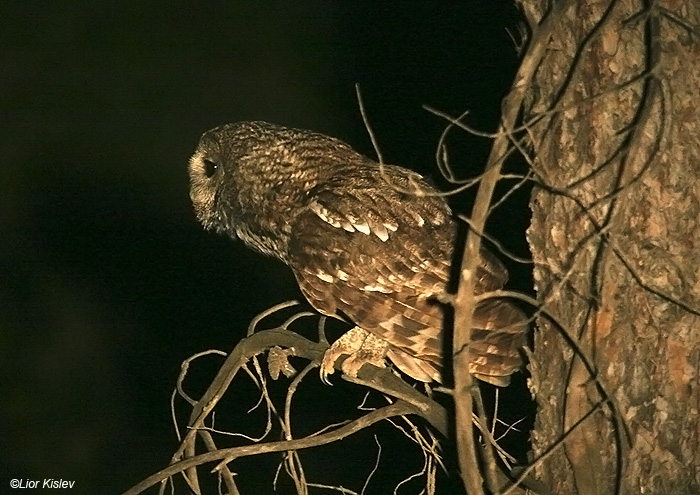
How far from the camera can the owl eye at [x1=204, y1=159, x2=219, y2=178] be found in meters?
2.38

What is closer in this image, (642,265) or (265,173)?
(642,265)

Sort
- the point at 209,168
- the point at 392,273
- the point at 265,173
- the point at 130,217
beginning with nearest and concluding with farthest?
the point at 392,273, the point at 265,173, the point at 209,168, the point at 130,217

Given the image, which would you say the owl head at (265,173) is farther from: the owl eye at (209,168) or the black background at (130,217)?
the black background at (130,217)

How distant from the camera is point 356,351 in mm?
1967

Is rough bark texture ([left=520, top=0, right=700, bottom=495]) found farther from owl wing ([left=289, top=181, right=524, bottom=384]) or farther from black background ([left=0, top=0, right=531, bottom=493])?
black background ([left=0, top=0, right=531, bottom=493])

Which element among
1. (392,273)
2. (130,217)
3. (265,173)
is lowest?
(130,217)

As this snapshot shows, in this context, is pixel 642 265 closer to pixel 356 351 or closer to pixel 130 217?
pixel 356 351

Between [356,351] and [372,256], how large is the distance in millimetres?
208

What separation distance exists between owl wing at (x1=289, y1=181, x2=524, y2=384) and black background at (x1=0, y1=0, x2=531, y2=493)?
1696 millimetres

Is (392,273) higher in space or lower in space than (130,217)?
higher

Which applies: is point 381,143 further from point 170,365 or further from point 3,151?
point 3,151

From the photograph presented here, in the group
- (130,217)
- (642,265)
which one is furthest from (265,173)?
(130,217)

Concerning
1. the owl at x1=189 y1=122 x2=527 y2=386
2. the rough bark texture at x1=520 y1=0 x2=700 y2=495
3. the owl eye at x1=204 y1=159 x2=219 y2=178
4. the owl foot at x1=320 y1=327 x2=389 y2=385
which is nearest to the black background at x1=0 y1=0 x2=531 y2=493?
the owl eye at x1=204 y1=159 x2=219 y2=178

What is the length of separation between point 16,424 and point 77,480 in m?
0.33
